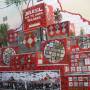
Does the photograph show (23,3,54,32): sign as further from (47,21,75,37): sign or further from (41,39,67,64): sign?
(41,39,67,64): sign

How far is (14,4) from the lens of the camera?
3.23m

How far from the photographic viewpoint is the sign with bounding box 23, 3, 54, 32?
2876 millimetres

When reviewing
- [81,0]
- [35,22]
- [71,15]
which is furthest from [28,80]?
[81,0]

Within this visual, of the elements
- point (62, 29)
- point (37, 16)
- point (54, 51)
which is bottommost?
point (54, 51)

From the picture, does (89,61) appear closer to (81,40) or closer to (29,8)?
(81,40)

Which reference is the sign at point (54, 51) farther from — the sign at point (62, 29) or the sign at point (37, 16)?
the sign at point (37, 16)

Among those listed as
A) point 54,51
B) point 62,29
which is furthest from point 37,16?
point 54,51

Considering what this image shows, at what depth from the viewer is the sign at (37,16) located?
2.88 meters

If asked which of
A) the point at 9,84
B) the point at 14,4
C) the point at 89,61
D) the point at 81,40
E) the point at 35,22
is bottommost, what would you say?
the point at 9,84

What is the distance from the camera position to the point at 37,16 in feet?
9.67

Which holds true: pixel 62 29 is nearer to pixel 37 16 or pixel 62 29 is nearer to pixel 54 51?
pixel 54 51

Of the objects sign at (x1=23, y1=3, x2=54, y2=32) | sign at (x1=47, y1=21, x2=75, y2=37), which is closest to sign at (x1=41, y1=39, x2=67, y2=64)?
sign at (x1=47, y1=21, x2=75, y2=37)

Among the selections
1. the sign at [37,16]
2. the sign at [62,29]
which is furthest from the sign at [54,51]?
the sign at [37,16]

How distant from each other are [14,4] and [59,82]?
1.12 meters
